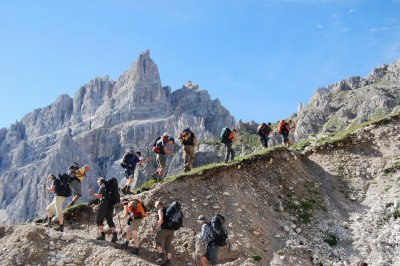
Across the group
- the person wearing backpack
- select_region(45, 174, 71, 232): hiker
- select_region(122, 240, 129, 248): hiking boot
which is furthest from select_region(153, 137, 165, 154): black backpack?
select_region(122, 240, 129, 248): hiking boot

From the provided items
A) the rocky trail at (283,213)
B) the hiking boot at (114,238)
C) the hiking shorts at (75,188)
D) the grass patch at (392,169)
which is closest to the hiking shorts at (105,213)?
the hiking boot at (114,238)

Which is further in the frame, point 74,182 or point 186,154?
point 186,154

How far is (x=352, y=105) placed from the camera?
174000mm

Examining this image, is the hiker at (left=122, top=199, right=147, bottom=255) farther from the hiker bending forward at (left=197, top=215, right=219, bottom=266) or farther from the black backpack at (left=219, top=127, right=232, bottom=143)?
the black backpack at (left=219, top=127, right=232, bottom=143)

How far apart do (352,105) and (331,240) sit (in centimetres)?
15973

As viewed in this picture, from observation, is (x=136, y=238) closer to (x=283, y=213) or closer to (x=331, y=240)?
(x=283, y=213)

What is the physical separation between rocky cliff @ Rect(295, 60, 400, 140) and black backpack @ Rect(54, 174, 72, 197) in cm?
12638

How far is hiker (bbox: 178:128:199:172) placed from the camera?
25641 millimetres

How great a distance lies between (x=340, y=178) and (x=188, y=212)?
1126 cm

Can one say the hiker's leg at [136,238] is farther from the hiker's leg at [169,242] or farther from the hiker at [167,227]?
the hiker's leg at [169,242]

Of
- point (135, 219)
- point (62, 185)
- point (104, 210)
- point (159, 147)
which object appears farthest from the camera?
point (159, 147)

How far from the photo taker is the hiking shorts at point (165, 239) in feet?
59.7

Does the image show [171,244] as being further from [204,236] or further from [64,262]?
[64,262]

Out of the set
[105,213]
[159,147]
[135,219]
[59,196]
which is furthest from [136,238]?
[159,147]
